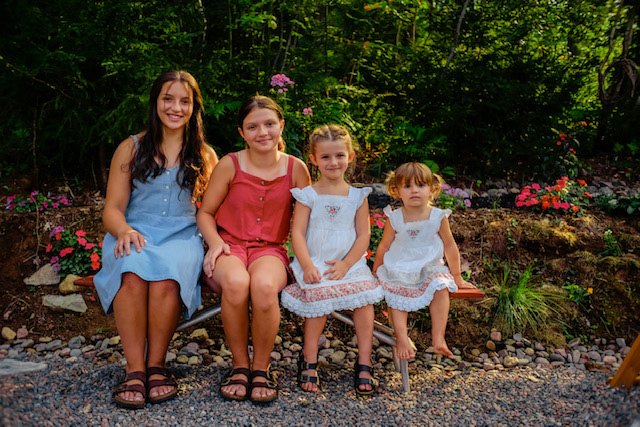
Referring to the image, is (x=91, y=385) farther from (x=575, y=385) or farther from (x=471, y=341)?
(x=575, y=385)

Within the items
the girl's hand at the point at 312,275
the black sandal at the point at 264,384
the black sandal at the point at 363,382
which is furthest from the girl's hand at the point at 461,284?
the black sandal at the point at 264,384

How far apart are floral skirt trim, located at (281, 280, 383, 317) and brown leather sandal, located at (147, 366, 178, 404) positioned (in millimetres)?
648

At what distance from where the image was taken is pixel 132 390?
7.41 feet

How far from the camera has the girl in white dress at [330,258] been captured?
2.47 metres

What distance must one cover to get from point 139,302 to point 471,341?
2.09 metres

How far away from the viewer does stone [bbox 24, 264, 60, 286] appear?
345 centimetres

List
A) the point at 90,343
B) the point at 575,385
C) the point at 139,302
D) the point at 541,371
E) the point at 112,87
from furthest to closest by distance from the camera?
the point at 112,87 < the point at 90,343 < the point at 541,371 < the point at 575,385 < the point at 139,302

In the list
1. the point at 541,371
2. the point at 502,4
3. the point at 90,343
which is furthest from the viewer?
the point at 502,4

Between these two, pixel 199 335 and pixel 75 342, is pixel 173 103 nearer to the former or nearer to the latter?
pixel 199 335

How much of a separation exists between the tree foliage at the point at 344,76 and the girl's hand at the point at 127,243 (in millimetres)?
1393

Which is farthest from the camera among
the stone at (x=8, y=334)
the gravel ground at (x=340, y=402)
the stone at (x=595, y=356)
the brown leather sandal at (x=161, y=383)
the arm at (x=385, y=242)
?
the stone at (x=8, y=334)

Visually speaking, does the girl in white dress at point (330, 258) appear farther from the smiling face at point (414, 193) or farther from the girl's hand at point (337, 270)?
the smiling face at point (414, 193)

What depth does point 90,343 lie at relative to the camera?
10.4ft

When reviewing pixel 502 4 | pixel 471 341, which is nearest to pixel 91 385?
pixel 471 341
